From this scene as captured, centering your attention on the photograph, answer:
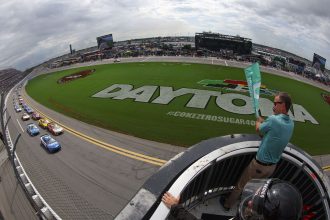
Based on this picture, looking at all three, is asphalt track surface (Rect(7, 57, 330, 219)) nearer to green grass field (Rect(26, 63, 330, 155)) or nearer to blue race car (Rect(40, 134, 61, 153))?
blue race car (Rect(40, 134, 61, 153))

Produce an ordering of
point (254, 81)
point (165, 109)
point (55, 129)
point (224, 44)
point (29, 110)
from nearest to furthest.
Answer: point (254, 81) < point (55, 129) < point (165, 109) < point (29, 110) < point (224, 44)

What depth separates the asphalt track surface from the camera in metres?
15.7

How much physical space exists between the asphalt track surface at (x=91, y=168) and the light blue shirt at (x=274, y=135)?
11.4 metres

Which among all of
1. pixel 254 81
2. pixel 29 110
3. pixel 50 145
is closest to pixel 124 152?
pixel 50 145

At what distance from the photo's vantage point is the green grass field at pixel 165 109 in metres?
24.9

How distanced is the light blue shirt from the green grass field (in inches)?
692

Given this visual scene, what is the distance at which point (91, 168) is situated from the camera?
1966 cm

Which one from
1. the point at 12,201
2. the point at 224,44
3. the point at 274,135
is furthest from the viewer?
the point at 224,44

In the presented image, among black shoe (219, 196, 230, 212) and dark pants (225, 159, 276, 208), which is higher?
dark pants (225, 159, 276, 208)

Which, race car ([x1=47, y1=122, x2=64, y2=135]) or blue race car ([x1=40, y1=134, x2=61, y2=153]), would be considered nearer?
blue race car ([x1=40, y1=134, x2=61, y2=153])

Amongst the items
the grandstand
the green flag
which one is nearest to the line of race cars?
the green flag

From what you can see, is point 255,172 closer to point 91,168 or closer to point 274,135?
point 274,135

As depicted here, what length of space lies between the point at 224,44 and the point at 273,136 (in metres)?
91.2

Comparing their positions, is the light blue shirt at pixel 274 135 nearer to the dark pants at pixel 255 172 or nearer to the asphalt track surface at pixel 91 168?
the dark pants at pixel 255 172
